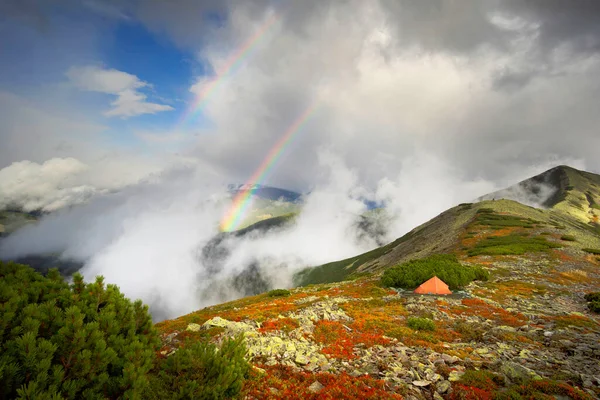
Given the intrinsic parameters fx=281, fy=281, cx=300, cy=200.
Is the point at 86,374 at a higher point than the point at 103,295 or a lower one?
lower

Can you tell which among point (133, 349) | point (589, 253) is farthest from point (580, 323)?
point (589, 253)

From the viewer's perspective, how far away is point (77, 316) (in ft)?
21.1

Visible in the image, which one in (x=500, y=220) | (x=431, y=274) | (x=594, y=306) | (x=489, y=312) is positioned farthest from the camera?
(x=500, y=220)

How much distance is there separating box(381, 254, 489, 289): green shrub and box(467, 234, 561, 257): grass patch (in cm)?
1988

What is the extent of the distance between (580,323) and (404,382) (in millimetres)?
16636

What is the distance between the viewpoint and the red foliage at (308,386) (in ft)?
31.6

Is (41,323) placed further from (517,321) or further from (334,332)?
(517,321)

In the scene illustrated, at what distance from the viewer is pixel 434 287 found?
3114 cm

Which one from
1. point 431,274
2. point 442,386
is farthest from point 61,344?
point 431,274

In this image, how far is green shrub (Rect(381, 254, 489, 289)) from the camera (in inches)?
1298

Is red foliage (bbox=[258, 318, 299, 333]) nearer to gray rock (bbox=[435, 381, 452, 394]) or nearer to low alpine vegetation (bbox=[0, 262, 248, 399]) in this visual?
low alpine vegetation (bbox=[0, 262, 248, 399])

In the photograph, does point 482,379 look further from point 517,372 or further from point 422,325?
point 422,325

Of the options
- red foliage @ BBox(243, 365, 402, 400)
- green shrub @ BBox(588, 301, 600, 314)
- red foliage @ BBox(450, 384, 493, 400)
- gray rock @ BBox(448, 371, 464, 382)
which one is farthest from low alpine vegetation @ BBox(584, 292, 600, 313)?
red foliage @ BBox(243, 365, 402, 400)

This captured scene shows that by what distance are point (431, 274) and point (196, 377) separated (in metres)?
32.2
